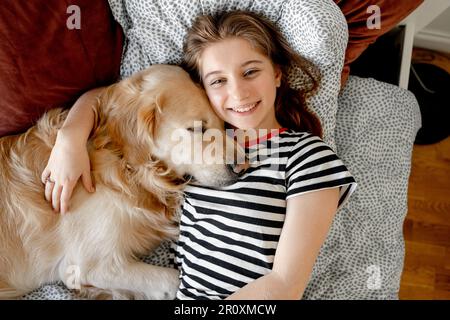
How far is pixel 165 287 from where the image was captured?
1.36 meters

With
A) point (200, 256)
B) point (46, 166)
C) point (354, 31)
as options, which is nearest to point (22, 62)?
point (46, 166)

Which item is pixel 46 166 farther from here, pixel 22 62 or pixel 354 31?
pixel 354 31

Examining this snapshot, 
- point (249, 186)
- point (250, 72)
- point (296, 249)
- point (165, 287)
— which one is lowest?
point (165, 287)

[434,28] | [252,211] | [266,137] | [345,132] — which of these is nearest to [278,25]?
[266,137]

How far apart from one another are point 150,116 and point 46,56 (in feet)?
1.33

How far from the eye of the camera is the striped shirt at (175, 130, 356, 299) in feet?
4.14

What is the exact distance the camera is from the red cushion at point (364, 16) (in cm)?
147

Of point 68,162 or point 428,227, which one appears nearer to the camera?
point 68,162

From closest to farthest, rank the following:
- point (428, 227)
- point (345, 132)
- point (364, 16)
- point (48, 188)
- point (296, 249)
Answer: point (296, 249), point (48, 188), point (364, 16), point (345, 132), point (428, 227)

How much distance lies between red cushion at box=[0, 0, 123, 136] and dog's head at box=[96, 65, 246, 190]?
0.17 m

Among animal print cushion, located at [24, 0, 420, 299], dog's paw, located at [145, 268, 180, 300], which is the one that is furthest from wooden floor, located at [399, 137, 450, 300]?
dog's paw, located at [145, 268, 180, 300]

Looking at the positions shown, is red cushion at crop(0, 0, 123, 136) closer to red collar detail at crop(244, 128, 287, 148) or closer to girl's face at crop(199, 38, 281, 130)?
girl's face at crop(199, 38, 281, 130)

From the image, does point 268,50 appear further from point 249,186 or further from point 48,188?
point 48,188

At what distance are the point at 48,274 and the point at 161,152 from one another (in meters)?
0.55
